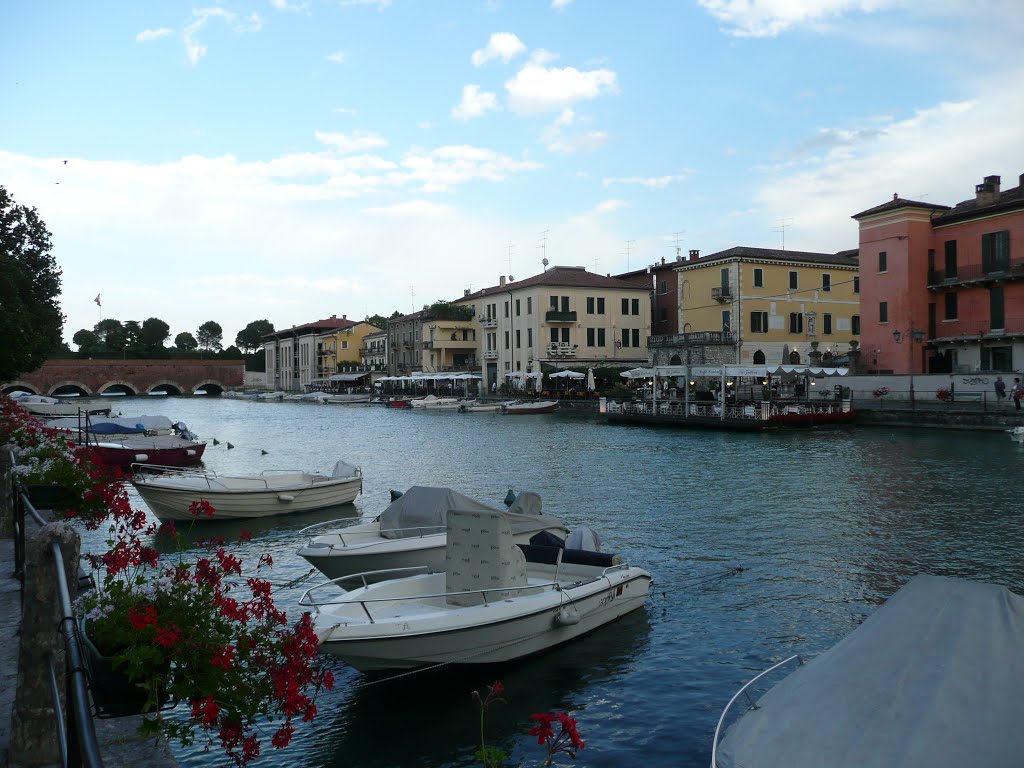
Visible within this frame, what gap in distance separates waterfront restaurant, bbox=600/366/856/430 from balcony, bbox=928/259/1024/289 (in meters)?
8.98

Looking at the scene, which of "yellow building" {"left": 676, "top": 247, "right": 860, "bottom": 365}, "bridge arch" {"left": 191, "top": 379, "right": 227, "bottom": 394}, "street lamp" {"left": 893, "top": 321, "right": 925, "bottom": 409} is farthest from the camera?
"bridge arch" {"left": 191, "top": 379, "right": 227, "bottom": 394}

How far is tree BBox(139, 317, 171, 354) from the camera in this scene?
14826 centimetres

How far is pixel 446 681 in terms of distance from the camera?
9688mm

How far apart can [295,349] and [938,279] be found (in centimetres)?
11049

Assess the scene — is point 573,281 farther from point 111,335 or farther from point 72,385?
point 111,335

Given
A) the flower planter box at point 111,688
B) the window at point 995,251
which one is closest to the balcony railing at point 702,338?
the window at point 995,251

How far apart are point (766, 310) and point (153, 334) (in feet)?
434

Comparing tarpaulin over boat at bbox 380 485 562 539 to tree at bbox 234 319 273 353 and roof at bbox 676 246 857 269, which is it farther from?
tree at bbox 234 319 273 353

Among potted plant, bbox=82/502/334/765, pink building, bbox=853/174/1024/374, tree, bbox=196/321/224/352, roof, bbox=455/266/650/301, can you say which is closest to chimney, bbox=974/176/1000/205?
pink building, bbox=853/174/1024/374

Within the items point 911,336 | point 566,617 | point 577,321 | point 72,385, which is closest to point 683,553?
point 566,617

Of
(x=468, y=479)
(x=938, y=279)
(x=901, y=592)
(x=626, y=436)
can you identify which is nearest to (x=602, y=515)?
(x=468, y=479)

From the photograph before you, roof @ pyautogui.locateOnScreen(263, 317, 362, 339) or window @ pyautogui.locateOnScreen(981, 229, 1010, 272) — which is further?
roof @ pyautogui.locateOnScreen(263, 317, 362, 339)

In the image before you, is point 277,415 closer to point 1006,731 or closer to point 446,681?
point 446,681

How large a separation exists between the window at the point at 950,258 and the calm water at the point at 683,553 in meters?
15.1
